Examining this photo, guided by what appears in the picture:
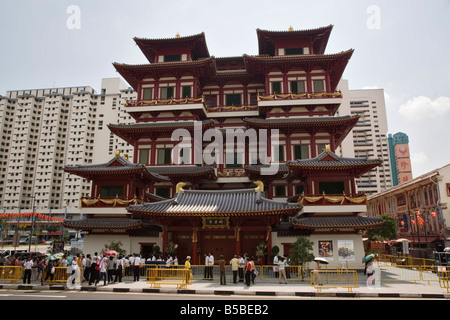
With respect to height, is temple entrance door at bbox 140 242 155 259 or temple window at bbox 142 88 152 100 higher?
temple window at bbox 142 88 152 100

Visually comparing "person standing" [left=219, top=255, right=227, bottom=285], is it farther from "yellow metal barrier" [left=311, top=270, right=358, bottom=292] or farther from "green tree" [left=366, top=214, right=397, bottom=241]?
"green tree" [left=366, top=214, right=397, bottom=241]

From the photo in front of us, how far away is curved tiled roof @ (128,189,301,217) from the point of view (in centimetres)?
2306

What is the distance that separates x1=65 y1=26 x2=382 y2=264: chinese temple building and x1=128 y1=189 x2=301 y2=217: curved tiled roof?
9cm

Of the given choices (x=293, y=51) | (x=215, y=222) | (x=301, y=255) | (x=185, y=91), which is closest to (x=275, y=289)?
(x=301, y=255)

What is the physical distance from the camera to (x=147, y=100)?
122ft

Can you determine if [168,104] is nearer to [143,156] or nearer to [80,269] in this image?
[143,156]

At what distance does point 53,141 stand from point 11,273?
318 feet

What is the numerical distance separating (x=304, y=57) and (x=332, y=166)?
1439 cm

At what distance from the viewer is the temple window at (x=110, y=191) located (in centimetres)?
2954

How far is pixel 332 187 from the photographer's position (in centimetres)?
2761

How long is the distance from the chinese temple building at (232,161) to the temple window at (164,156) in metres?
0.12

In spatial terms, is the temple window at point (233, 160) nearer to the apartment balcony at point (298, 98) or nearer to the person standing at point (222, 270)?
the apartment balcony at point (298, 98)

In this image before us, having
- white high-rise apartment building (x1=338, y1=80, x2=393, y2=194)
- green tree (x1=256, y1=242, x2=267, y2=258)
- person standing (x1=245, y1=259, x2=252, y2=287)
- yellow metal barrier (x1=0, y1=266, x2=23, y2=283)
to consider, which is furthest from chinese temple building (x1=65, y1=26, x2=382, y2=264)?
white high-rise apartment building (x1=338, y1=80, x2=393, y2=194)
